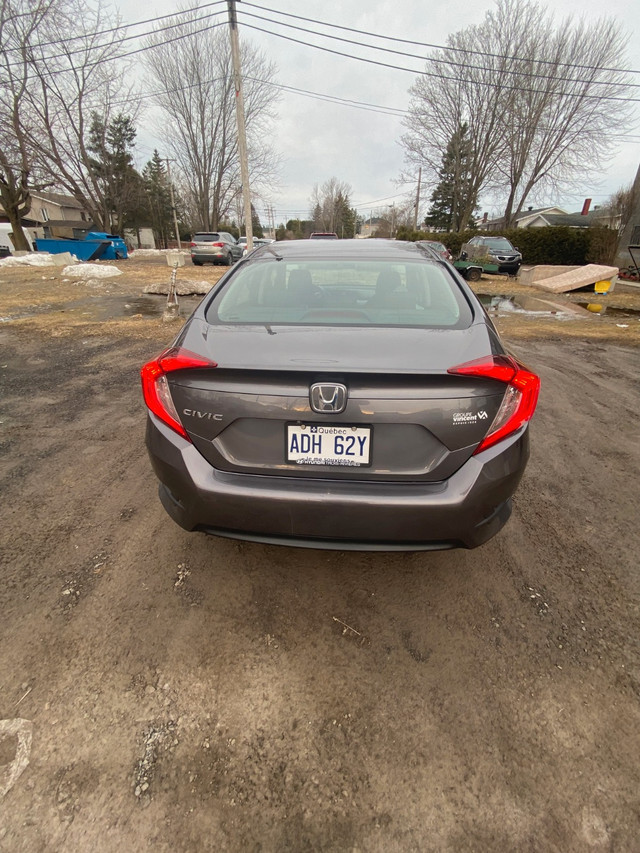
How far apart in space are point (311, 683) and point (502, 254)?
67.1 feet

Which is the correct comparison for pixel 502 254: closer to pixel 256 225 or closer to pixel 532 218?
pixel 532 218

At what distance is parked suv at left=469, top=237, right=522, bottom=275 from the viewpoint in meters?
18.2

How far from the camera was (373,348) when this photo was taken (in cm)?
164

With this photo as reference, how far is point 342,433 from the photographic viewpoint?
1581 mm

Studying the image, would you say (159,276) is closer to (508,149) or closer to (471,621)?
(471,621)

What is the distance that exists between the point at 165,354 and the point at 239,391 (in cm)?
45

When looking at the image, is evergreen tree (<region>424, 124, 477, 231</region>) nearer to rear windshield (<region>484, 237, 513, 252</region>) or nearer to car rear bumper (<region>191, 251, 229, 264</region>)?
rear windshield (<region>484, 237, 513, 252</region>)

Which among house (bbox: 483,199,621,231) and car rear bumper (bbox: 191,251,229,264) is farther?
house (bbox: 483,199,621,231)

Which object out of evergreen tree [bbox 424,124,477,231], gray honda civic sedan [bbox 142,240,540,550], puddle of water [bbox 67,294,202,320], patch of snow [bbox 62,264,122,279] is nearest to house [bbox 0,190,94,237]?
evergreen tree [bbox 424,124,477,231]

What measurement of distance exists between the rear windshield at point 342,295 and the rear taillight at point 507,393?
36cm

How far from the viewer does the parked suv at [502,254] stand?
18234mm

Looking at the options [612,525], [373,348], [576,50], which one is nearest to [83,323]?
[373,348]

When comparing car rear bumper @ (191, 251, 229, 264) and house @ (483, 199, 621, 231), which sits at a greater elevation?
house @ (483, 199, 621, 231)

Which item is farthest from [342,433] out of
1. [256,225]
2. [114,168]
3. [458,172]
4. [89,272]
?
[256,225]
